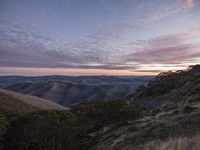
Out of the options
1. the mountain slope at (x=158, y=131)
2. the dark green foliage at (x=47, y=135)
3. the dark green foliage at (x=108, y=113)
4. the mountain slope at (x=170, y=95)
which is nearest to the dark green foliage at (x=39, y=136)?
the dark green foliage at (x=47, y=135)

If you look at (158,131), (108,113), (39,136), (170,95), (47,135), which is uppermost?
(158,131)

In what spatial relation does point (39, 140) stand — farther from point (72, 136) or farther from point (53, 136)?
point (72, 136)

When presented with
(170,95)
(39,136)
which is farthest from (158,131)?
(170,95)

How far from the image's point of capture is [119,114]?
40312mm

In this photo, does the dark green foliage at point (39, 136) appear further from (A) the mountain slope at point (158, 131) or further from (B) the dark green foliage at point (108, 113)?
(B) the dark green foliage at point (108, 113)

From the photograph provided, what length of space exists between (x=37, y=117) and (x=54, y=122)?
7.97 feet

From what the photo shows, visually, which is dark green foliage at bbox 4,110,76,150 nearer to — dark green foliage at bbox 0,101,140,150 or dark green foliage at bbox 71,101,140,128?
dark green foliage at bbox 0,101,140,150

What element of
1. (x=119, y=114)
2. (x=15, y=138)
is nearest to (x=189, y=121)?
(x=15, y=138)

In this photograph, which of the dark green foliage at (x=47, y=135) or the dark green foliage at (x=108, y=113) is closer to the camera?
the dark green foliage at (x=47, y=135)

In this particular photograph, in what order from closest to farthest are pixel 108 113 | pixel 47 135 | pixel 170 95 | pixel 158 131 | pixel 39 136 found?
pixel 158 131
pixel 47 135
pixel 39 136
pixel 108 113
pixel 170 95

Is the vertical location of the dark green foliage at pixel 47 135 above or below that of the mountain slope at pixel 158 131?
below

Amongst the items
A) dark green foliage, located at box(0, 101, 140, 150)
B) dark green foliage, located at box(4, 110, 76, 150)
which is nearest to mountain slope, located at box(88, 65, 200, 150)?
dark green foliage, located at box(0, 101, 140, 150)

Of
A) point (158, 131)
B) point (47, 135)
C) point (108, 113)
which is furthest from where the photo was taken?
point (108, 113)

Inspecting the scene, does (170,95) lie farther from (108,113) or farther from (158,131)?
(158,131)
